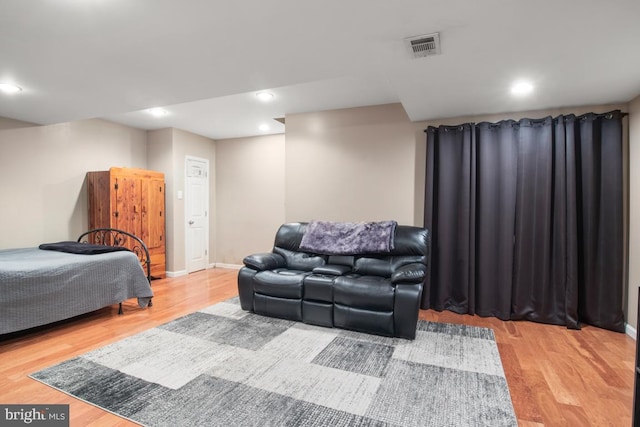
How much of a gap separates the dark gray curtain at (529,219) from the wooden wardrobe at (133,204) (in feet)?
13.6

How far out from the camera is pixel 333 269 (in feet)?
11.2

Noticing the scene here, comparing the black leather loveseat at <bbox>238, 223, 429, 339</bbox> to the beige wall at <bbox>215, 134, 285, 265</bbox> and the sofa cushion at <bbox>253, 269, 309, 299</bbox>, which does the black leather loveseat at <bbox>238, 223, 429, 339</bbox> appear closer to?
the sofa cushion at <bbox>253, 269, 309, 299</bbox>

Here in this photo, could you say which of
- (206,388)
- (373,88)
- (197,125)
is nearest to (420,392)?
(206,388)

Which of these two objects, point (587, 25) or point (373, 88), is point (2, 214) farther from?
point (587, 25)

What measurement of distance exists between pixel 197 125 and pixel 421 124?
3453mm

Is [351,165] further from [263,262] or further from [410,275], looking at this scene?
[410,275]

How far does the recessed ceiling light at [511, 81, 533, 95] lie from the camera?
280 centimetres

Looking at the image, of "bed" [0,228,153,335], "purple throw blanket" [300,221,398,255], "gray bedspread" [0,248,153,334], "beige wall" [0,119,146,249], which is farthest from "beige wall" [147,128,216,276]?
"purple throw blanket" [300,221,398,255]

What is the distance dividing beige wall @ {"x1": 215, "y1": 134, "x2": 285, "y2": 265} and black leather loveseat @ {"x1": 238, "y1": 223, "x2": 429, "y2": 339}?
1797mm

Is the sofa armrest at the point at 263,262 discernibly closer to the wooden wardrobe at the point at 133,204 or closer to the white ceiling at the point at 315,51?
the white ceiling at the point at 315,51

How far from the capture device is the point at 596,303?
10.6 ft

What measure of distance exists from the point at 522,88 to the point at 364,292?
2.34 metres

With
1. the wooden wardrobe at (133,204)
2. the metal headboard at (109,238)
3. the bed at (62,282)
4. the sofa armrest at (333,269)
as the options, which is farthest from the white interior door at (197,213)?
the sofa armrest at (333,269)

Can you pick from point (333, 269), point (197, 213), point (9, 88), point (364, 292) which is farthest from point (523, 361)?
point (197, 213)
